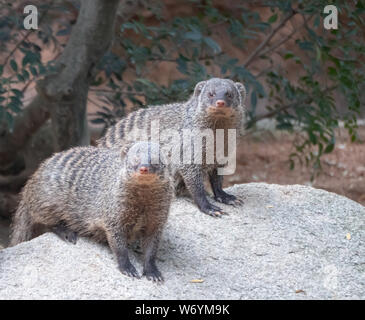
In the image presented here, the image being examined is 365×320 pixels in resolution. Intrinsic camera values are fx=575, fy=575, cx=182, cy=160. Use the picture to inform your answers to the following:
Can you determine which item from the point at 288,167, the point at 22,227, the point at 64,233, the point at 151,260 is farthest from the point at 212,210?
the point at 288,167

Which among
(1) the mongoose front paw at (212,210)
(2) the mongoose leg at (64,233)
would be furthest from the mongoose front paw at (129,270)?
(1) the mongoose front paw at (212,210)

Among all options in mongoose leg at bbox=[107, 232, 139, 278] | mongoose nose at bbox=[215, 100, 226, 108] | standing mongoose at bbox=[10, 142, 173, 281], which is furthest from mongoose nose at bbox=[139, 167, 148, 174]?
mongoose nose at bbox=[215, 100, 226, 108]

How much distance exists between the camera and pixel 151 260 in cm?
250

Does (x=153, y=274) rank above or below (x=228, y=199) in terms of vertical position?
below

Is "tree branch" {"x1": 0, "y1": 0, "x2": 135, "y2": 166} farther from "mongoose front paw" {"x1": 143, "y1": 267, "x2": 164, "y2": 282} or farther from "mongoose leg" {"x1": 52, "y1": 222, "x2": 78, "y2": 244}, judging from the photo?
"mongoose front paw" {"x1": 143, "y1": 267, "x2": 164, "y2": 282}

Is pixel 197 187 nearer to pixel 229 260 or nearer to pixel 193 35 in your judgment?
pixel 229 260

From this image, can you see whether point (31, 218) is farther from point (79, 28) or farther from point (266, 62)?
point (266, 62)

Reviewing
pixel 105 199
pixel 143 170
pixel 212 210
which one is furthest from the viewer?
pixel 212 210

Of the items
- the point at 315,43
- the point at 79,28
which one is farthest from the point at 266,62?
the point at 79,28

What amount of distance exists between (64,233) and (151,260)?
55cm

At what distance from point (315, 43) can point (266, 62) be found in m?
3.23

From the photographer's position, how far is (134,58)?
4109mm

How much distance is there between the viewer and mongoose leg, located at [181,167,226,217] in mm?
3141
